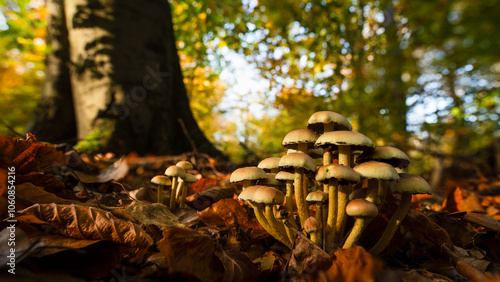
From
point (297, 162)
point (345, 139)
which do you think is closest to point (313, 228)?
point (297, 162)

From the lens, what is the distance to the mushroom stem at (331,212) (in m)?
1.09

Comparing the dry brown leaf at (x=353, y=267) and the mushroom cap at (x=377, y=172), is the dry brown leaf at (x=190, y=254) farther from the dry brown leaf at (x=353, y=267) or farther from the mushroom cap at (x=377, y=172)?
the mushroom cap at (x=377, y=172)

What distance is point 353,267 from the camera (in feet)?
2.67

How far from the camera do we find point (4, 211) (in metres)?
0.89

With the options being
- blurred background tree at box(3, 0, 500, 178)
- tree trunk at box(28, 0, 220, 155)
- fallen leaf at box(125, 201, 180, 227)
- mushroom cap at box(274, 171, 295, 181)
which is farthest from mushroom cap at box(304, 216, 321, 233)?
blurred background tree at box(3, 0, 500, 178)

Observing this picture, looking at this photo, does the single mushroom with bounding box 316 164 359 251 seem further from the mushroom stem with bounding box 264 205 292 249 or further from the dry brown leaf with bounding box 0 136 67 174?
the dry brown leaf with bounding box 0 136 67 174

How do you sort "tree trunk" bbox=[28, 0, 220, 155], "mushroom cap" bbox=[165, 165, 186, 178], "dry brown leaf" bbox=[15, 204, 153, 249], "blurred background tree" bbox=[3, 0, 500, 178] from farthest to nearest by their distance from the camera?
"blurred background tree" bbox=[3, 0, 500, 178] < "tree trunk" bbox=[28, 0, 220, 155] < "mushroom cap" bbox=[165, 165, 186, 178] < "dry brown leaf" bbox=[15, 204, 153, 249]

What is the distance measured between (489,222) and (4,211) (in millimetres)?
2072

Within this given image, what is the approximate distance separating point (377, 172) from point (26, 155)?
4.92 feet

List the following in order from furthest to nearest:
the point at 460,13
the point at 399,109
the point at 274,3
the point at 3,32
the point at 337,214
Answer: the point at 460,13
the point at 274,3
the point at 399,109
the point at 3,32
the point at 337,214

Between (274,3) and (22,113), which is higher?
(274,3)

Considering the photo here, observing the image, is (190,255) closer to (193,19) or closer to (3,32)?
(3,32)

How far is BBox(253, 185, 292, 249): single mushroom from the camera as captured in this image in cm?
101

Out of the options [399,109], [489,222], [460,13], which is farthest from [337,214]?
[460,13]
